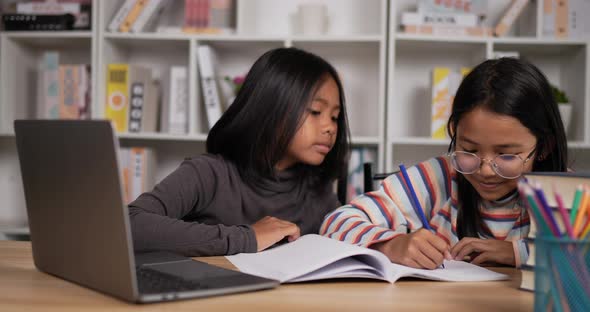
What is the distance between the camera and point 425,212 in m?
1.42

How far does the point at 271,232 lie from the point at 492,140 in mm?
450

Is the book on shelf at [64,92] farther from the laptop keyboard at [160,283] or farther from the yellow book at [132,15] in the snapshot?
the laptop keyboard at [160,283]

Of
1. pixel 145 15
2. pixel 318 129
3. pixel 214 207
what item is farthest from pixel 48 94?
pixel 318 129

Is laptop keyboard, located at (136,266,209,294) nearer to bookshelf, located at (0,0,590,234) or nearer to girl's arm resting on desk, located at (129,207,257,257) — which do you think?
girl's arm resting on desk, located at (129,207,257,257)

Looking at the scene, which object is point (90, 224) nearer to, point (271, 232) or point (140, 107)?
point (271, 232)

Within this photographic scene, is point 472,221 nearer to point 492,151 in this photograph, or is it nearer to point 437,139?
point 492,151

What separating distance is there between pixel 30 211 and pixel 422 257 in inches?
23.5

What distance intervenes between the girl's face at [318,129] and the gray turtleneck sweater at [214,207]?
0.12m

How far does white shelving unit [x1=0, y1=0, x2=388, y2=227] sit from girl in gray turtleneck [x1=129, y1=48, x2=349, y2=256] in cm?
100

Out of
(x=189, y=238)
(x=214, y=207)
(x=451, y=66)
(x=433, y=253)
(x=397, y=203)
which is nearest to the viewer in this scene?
(x=433, y=253)

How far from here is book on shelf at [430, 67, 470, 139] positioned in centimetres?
255

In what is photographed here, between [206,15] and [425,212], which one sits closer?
[425,212]

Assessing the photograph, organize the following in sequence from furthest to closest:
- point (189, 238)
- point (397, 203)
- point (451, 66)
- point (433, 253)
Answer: point (451, 66) < point (397, 203) < point (189, 238) < point (433, 253)

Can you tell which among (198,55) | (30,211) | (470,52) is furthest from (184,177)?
(470,52)
